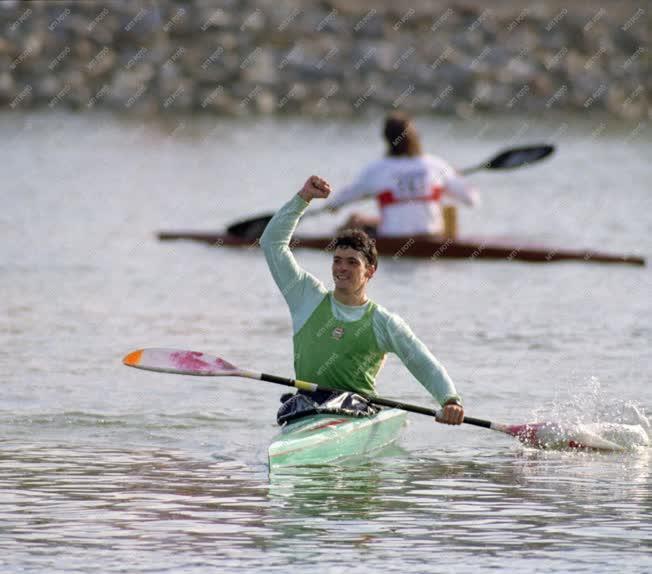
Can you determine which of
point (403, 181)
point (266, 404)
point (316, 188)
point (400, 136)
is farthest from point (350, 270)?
point (403, 181)

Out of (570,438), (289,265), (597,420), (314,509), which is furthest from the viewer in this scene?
(597,420)

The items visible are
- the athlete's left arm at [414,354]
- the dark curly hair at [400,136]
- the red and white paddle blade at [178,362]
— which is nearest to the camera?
the athlete's left arm at [414,354]

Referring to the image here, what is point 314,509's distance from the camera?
1016 cm

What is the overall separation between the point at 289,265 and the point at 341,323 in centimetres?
42

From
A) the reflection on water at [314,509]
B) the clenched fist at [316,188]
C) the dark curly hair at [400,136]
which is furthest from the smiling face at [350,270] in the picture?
the dark curly hair at [400,136]

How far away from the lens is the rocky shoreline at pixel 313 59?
49.1 m

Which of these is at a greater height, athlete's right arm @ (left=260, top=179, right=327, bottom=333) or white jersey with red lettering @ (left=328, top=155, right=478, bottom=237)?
white jersey with red lettering @ (left=328, top=155, right=478, bottom=237)

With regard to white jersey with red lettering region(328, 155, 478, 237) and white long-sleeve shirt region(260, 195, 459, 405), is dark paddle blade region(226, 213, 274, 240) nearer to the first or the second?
white jersey with red lettering region(328, 155, 478, 237)

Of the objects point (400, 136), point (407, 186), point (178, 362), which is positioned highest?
point (400, 136)

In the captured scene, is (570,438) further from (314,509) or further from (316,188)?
(314,509)

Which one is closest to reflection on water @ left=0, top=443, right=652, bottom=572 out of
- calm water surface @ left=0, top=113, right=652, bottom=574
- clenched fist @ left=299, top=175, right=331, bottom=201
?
calm water surface @ left=0, top=113, right=652, bottom=574

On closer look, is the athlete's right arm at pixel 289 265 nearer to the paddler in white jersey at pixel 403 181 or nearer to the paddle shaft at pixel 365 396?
the paddle shaft at pixel 365 396

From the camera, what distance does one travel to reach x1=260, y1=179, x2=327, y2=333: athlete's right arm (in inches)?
442

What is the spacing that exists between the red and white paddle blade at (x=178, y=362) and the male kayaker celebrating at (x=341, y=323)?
65cm
